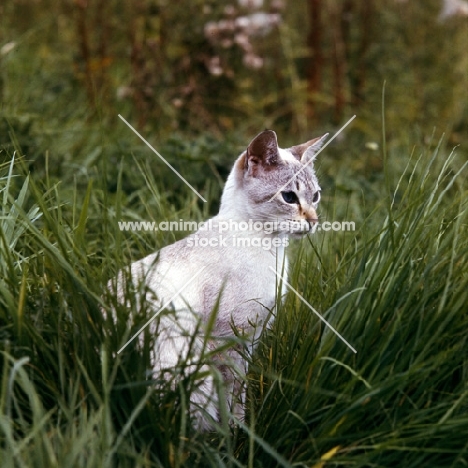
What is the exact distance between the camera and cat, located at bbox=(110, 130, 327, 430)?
9.59 feet

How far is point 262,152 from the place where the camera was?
334cm

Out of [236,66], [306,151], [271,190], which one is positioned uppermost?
[236,66]

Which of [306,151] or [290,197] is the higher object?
[306,151]

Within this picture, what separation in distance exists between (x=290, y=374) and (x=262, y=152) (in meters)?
1.09

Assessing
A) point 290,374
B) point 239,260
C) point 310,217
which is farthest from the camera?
point 310,217

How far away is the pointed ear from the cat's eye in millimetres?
146

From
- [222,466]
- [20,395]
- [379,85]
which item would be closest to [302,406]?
[222,466]

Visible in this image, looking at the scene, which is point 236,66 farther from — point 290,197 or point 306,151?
point 290,197

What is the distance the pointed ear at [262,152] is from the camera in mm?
3275

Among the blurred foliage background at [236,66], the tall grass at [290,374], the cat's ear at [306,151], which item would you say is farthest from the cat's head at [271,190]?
the blurred foliage background at [236,66]

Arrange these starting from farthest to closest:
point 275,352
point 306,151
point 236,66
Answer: point 236,66, point 306,151, point 275,352

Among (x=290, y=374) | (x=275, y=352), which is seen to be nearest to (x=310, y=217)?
(x=275, y=352)

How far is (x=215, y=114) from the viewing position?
6781mm

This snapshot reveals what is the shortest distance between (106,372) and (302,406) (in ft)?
2.13
